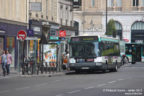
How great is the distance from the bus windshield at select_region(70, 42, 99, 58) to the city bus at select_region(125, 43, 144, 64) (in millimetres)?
35273

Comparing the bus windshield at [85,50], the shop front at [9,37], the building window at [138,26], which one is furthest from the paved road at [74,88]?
the building window at [138,26]

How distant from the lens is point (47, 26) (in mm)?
52312

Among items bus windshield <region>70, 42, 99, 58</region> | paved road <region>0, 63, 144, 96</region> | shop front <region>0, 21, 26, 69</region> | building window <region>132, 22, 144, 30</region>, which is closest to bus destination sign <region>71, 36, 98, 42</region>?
bus windshield <region>70, 42, 99, 58</region>

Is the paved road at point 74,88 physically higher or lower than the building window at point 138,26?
lower

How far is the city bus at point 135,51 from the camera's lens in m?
72.9

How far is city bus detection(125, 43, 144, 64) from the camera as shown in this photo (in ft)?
239

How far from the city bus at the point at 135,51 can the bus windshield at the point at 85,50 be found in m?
35.3

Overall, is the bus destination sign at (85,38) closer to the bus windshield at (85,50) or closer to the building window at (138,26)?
the bus windshield at (85,50)

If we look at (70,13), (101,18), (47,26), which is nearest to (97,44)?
(47,26)

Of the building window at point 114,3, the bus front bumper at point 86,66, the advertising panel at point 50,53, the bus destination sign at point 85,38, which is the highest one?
the building window at point 114,3

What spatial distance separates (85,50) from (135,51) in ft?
122

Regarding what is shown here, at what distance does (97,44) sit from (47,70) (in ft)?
14.8

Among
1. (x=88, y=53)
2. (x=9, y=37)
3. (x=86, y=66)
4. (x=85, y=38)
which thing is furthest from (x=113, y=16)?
(x=86, y=66)

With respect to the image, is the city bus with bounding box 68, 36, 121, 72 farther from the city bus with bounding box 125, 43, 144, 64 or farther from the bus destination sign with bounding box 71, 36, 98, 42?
the city bus with bounding box 125, 43, 144, 64
